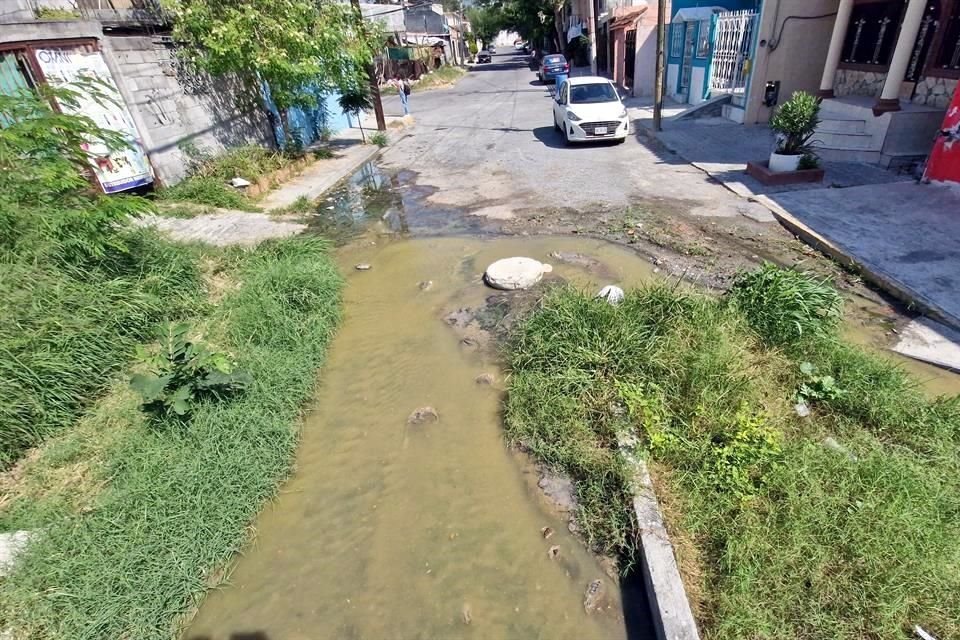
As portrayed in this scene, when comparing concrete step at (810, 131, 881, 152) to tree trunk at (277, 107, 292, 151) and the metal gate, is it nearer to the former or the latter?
the metal gate

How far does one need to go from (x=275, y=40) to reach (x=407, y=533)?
10772 mm

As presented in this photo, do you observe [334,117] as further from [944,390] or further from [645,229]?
[944,390]

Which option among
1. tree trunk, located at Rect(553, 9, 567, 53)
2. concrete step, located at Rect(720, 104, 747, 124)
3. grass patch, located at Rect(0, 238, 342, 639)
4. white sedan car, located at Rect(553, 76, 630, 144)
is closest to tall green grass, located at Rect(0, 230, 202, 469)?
grass patch, located at Rect(0, 238, 342, 639)

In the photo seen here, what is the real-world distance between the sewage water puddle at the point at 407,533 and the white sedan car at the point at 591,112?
8802mm

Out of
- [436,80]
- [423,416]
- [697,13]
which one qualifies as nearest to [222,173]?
[423,416]

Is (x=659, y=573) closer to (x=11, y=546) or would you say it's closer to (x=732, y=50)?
(x=11, y=546)

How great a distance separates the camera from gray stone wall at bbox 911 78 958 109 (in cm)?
822

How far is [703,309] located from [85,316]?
561 centimetres

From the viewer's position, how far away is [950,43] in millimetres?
8172

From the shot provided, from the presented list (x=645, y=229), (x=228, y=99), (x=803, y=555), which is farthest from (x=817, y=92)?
(x=228, y=99)

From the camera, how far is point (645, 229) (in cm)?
682

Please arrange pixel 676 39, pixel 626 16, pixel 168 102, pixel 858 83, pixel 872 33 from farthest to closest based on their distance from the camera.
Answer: pixel 626 16, pixel 676 39, pixel 858 83, pixel 872 33, pixel 168 102

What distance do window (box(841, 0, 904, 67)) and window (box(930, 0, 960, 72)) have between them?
1404mm

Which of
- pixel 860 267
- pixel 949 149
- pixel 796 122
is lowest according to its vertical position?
pixel 860 267
